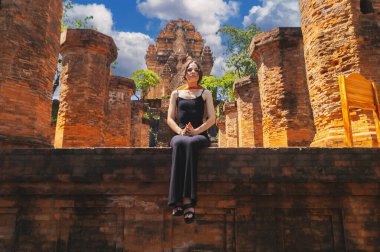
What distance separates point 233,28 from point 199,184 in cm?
3052

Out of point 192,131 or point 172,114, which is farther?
point 172,114

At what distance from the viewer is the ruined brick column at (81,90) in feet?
33.6

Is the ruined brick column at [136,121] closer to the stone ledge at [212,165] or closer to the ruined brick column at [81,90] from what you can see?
the ruined brick column at [81,90]

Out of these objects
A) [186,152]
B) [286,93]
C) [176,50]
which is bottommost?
[186,152]

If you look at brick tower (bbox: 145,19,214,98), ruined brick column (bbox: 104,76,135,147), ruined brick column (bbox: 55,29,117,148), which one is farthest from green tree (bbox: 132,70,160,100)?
ruined brick column (bbox: 55,29,117,148)

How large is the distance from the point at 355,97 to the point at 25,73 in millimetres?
6979

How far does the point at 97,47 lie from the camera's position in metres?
10.8

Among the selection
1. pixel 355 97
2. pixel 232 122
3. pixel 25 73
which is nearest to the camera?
pixel 355 97

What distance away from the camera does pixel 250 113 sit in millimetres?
14375

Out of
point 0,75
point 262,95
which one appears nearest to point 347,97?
point 262,95

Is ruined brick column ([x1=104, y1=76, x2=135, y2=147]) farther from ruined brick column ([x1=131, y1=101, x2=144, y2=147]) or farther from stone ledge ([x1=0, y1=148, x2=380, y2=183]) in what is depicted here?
stone ledge ([x1=0, y1=148, x2=380, y2=183])

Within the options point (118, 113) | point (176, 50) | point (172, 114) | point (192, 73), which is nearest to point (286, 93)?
point (192, 73)

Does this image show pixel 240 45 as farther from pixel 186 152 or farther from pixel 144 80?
pixel 186 152

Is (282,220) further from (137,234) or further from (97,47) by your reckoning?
(97,47)
